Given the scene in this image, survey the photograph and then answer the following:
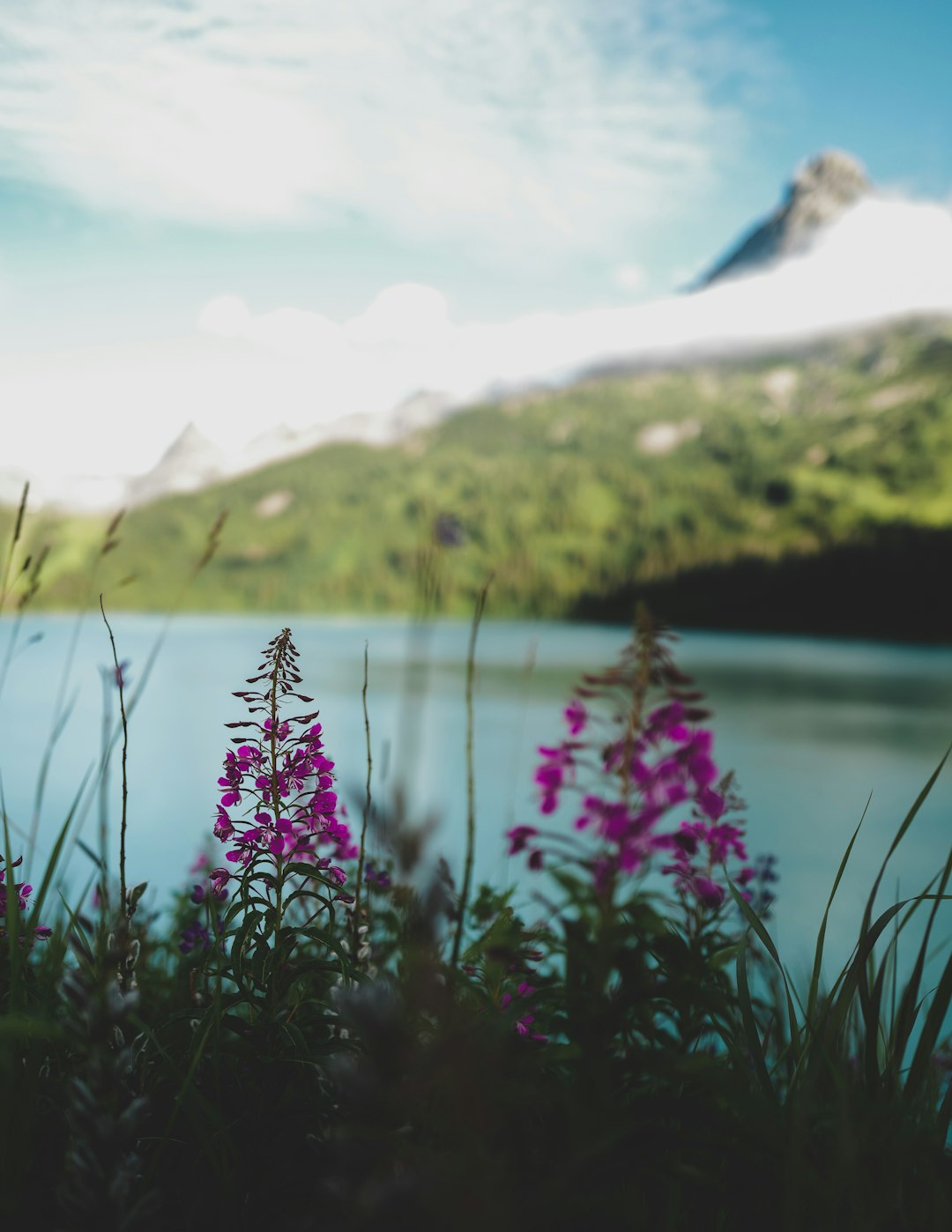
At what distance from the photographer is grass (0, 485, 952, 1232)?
3.85ft

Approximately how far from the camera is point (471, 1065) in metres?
1.08

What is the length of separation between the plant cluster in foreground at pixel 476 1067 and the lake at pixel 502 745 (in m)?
0.26

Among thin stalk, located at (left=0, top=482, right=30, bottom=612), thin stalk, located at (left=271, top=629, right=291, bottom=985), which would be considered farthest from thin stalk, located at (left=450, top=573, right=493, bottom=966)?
thin stalk, located at (left=0, top=482, right=30, bottom=612)

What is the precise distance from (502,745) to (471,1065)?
4275cm

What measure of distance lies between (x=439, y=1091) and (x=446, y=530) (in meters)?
1.08

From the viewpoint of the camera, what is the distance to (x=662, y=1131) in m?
1.40

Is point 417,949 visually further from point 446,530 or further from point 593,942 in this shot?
point 446,530

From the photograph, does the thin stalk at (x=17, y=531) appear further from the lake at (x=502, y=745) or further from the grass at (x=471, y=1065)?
the grass at (x=471, y=1065)

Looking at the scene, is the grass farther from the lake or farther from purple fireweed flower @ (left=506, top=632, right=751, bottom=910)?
the lake

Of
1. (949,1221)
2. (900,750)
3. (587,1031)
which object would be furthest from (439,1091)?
(900,750)

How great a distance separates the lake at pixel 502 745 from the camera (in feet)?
47.3

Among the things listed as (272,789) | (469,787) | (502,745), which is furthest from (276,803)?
(502,745)

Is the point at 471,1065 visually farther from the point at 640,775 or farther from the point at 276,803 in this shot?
the point at 276,803

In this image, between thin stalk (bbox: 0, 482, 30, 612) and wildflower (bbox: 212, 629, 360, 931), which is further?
thin stalk (bbox: 0, 482, 30, 612)
